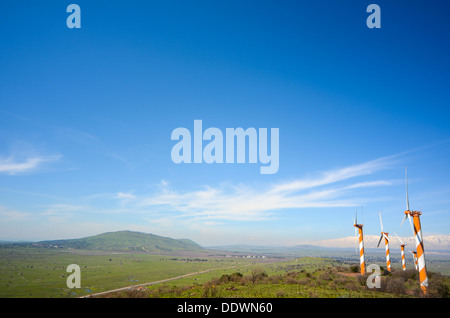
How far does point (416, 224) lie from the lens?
2288cm

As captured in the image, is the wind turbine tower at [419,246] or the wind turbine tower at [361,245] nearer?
the wind turbine tower at [419,246]

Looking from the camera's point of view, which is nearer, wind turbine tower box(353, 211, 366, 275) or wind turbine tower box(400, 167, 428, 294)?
wind turbine tower box(400, 167, 428, 294)

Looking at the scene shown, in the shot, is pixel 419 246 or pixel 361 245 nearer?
pixel 419 246

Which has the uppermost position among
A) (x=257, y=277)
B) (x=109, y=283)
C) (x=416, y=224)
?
(x=416, y=224)

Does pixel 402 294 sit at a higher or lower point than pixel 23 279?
higher

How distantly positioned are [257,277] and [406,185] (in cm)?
2681
